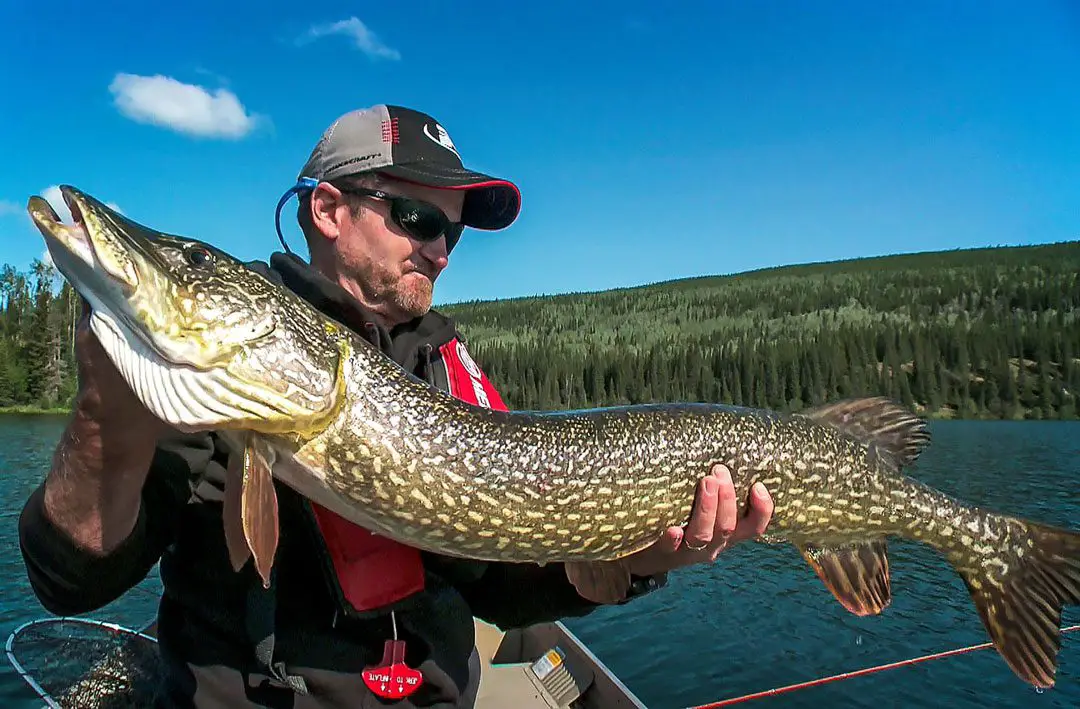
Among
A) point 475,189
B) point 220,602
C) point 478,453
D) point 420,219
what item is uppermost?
point 475,189

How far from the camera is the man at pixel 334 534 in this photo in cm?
194

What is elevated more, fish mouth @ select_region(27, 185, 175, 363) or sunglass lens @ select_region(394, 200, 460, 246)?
sunglass lens @ select_region(394, 200, 460, 246)

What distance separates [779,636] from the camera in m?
11.5

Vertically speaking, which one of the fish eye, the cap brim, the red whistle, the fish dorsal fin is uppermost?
the cap brim

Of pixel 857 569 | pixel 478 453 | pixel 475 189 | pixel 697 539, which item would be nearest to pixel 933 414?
pixel 857 569

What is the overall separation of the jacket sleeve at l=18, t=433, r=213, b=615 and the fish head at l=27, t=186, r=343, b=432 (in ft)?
0.95

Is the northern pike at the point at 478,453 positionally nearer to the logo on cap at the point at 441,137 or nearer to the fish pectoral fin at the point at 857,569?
the fish pectoral fin at the point at 857,569

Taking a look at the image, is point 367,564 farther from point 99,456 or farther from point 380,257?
point 380,257

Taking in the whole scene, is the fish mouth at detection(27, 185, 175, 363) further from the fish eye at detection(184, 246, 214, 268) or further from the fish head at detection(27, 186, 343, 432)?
the fish eye at detection(184, 246, 214, 268)

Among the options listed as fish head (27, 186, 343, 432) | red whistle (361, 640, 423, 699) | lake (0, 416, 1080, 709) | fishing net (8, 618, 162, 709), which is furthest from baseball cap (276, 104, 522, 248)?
lake (0, 416, 1080, 709)

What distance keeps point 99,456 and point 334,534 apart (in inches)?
28.8

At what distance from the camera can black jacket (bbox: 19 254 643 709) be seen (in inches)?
80.7

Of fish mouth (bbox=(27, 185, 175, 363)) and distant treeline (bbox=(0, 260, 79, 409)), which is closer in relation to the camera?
fish mouth (bbox=(27, 185, 175, 363))

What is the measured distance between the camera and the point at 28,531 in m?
1.98
